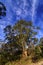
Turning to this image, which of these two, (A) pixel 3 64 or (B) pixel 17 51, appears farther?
(B) pixel 17 51

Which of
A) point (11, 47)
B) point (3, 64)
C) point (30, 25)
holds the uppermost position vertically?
point (30, 25)

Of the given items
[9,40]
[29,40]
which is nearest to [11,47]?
[9,40]

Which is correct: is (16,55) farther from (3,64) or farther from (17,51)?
(3,64)

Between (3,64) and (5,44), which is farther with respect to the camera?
(5,44)

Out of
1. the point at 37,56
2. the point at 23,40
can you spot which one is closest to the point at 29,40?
the point at 23,40

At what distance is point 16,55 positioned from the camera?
1689 inches

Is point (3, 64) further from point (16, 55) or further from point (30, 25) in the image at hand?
point (30, 25)

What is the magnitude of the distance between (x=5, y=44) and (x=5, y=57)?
12.2 feet

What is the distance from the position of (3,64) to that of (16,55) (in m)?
6.01

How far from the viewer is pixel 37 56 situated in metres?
39.6

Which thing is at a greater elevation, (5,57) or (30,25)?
(30,25)

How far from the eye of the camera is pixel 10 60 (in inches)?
1599

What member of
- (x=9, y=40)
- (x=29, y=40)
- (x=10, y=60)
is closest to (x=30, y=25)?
(x=29, y=40)

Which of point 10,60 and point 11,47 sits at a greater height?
point 11,47
